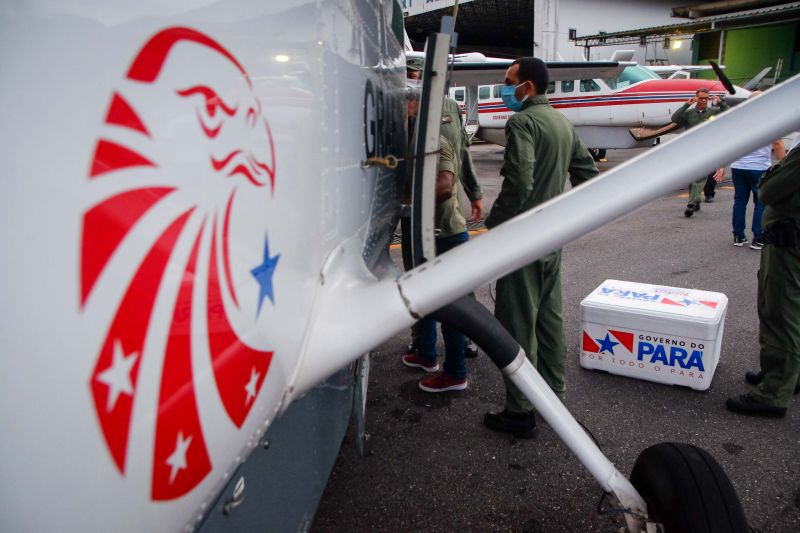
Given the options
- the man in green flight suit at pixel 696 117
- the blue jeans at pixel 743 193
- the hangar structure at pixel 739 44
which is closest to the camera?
the blue jeans at pixel 743 193

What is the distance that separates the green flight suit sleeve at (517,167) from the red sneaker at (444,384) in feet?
3.71

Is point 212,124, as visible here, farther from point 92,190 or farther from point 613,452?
point 613,452

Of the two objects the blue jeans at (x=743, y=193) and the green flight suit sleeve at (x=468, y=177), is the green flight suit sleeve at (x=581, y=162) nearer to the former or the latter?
the green flight suit sleeve at (x=468, y=177)

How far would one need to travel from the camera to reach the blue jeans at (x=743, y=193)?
5660mm

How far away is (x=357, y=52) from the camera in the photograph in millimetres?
1658

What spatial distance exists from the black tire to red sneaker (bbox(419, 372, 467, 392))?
145cm

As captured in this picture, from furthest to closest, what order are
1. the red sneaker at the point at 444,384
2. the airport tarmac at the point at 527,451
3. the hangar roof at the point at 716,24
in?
the hangar roof at the point at 716,24, the red sneaker at the point at 444,384, the airport tarmac at the point at 527,451

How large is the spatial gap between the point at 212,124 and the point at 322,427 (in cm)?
103

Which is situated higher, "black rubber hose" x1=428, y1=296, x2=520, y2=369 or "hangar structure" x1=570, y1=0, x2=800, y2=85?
"hangar structure" x1=570, y1=0, x2=800, y2=85

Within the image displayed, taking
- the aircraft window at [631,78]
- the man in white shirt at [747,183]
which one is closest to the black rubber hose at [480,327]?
the man in white shirt at [747,183]

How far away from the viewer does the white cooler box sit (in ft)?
9.73

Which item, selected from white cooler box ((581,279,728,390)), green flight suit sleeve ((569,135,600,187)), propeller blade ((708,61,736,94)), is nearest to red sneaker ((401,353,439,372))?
white cooler box ((581,279,728,390))

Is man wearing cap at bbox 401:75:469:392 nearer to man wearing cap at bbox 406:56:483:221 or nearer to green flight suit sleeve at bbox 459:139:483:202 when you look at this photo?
man wearing cap at bbox 406:56:483:221

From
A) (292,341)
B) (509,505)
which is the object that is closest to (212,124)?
(292,341)
